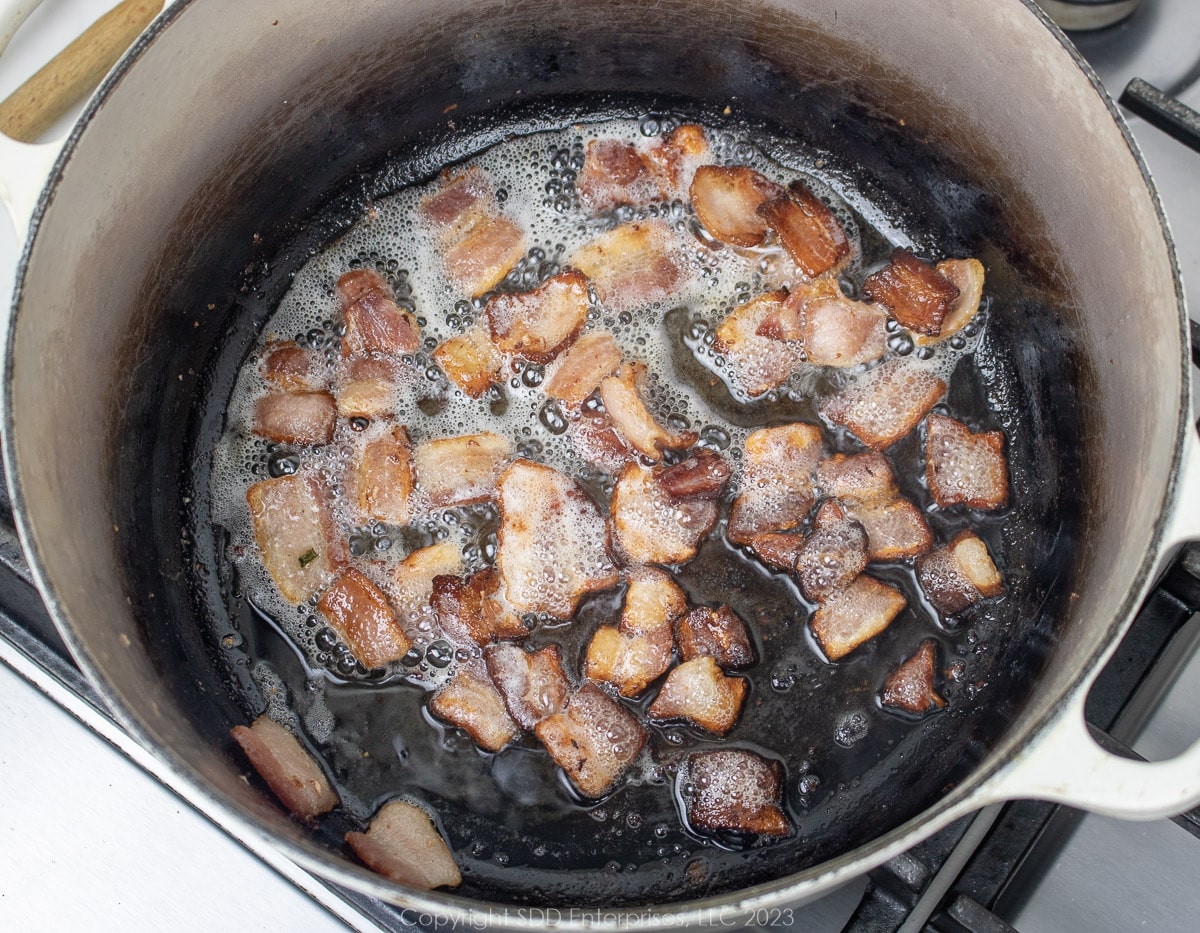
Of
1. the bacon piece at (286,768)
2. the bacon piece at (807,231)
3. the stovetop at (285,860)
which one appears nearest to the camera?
the stovetop at (285,860)

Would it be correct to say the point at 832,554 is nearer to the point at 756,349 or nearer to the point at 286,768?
the point at 756,349

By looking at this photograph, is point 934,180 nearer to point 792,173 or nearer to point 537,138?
point 792,173

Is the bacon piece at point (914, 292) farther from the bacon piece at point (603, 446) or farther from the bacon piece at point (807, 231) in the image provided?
the bacon piece at point (603, 446)

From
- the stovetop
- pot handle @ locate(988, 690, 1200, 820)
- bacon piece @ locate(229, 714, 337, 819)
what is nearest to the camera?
pot handle @ locate(988, 690, 1200, 820)

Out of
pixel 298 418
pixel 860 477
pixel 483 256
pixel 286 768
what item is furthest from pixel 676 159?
pixel 286 768

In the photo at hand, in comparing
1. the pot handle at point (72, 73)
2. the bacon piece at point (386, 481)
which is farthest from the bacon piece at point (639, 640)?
the pot handle at point (72, 73)

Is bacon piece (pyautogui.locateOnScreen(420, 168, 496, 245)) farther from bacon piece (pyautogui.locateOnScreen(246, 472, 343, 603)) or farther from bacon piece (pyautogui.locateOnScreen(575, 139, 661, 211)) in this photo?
bacon piece (pyautogui.locateOnScreen(246, 472, 343, 603))

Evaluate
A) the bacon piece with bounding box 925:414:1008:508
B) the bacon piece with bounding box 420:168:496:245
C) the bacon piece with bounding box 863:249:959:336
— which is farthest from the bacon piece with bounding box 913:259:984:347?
the bacon piece with bounding box 420:168:496:245
